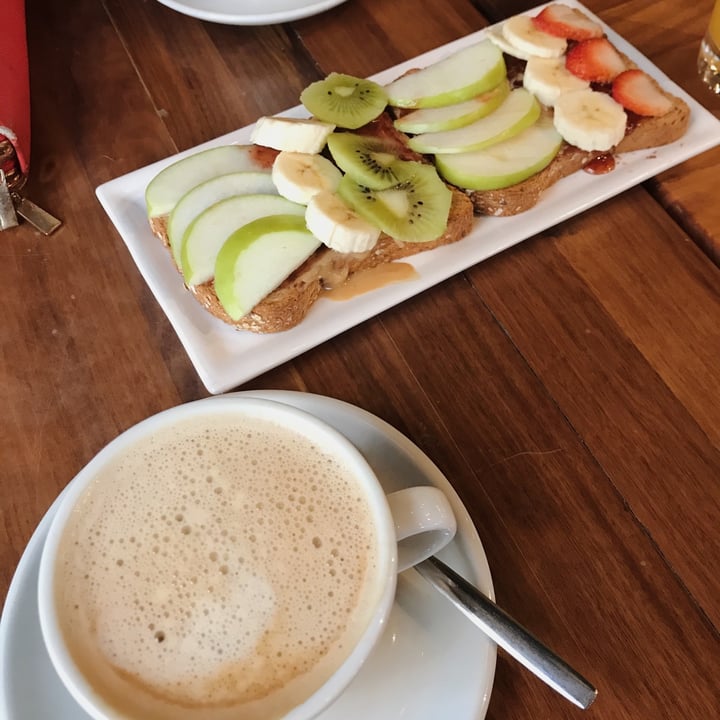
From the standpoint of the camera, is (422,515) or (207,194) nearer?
(422,515)

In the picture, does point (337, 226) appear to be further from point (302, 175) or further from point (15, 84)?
point (15, 84)

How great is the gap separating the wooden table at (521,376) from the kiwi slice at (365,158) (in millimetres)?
173

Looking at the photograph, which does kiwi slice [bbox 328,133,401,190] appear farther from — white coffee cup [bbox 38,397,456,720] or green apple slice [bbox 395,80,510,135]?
white coffee cup [bbox 38,397,456,720]

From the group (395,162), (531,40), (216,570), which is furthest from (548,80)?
(216,570)

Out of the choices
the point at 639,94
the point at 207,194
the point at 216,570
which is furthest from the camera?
the point at 639,94

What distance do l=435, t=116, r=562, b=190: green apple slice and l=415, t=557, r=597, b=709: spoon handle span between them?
1.83 ft

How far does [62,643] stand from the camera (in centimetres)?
52

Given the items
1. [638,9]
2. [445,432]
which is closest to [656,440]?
[445,432]

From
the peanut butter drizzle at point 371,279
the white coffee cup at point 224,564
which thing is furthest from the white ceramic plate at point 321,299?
the white coffee cup at point 224,564

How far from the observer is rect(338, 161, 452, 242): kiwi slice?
94 cm

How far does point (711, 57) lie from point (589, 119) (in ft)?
0.92

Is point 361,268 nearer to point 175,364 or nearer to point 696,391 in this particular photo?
point 175,364

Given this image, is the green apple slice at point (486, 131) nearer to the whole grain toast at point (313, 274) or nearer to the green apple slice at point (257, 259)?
the whole grain toast at point (313, 274)

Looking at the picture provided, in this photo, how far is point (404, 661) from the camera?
0.62 m
